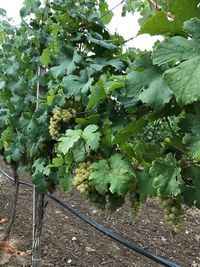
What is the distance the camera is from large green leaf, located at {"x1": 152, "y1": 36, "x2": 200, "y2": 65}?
39.2 inches

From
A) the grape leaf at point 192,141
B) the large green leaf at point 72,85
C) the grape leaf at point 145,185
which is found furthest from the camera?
the large green leaf at point 72,85

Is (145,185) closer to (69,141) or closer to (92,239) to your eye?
(69,141)

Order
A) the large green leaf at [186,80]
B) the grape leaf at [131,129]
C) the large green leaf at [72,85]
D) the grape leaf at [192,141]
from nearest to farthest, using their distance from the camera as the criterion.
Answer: the large green leaf at [186,80] < the grape leaf at [192,141] < the grape leaf at [131,129] < the large green leaf at [72,85]

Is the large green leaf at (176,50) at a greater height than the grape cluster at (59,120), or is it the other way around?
the large green leaf at (176,50)

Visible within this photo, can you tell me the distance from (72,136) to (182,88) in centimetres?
91

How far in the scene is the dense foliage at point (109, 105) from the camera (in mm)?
1129

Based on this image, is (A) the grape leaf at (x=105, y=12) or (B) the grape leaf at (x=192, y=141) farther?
(A) the grape leaf at (x=105, y=12)

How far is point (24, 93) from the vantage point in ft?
10.4

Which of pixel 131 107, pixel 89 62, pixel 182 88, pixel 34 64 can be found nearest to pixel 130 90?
pixel 182 88

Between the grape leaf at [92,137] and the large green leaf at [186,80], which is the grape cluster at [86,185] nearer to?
the grape leaf at [92,137]

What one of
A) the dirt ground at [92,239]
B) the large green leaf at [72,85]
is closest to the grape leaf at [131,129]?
the large green leaf at [72,85]

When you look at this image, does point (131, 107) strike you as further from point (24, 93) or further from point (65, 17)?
point (24, 93)

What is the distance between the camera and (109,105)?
1.78 m

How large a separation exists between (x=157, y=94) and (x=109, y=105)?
0.63 m
